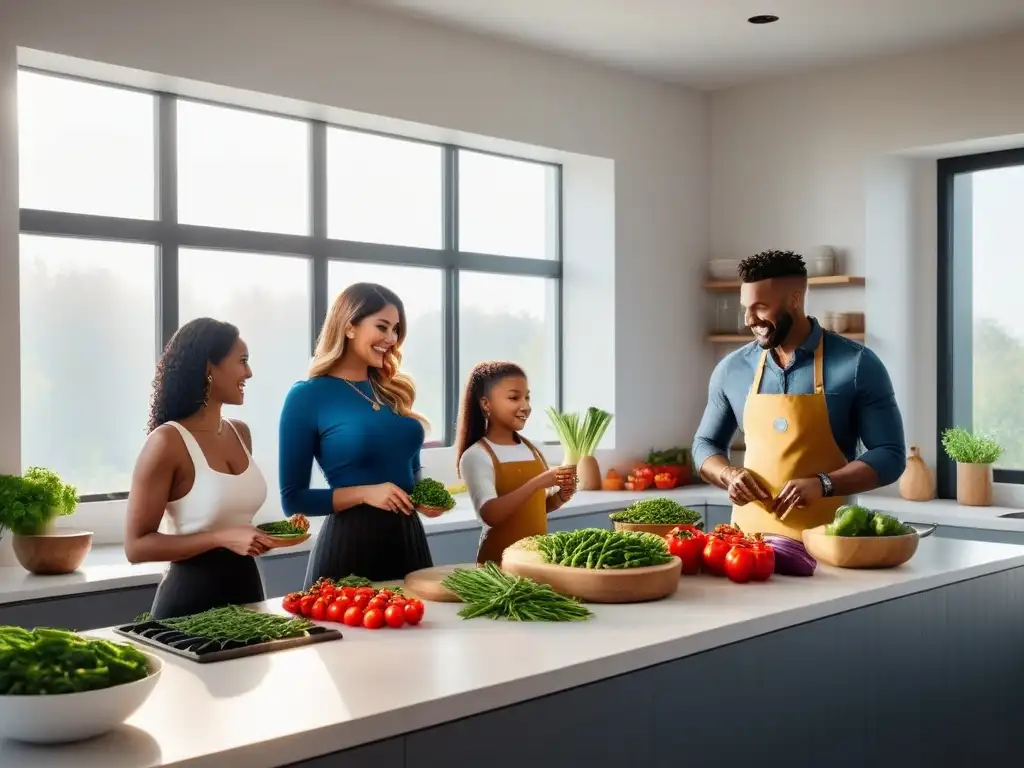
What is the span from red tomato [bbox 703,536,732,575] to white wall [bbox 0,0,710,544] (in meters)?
2.38

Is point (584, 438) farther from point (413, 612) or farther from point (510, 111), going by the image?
point (413, 612)

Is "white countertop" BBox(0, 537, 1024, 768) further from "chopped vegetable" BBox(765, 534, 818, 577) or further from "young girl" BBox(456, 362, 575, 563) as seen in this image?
"young girl" BBox(456, 362, 575, 563)

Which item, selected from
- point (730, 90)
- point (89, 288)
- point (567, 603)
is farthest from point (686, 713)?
point (730, 90)

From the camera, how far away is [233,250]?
4.78 meters

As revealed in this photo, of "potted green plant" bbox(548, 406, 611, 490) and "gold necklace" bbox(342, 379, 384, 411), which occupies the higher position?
"gold necklace" bbox(342, 379, 384, 411)

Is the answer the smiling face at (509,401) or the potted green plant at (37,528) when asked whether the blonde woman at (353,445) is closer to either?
the smiling face at (509,401)

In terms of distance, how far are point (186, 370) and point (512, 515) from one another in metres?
1.05

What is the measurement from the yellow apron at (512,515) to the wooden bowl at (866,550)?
791mm

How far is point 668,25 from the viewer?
5129 millimetres

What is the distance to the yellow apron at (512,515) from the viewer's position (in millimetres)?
3230

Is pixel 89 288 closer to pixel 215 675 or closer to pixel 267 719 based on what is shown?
pixel 215 675

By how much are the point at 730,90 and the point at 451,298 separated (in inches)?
80.6

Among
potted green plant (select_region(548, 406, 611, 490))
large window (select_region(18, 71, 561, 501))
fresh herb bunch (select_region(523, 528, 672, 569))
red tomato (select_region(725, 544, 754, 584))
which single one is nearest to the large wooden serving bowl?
→ fresh herb bunch (select_region(523, 528, 672, 569))

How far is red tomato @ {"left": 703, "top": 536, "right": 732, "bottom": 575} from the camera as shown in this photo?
9.25 feet
